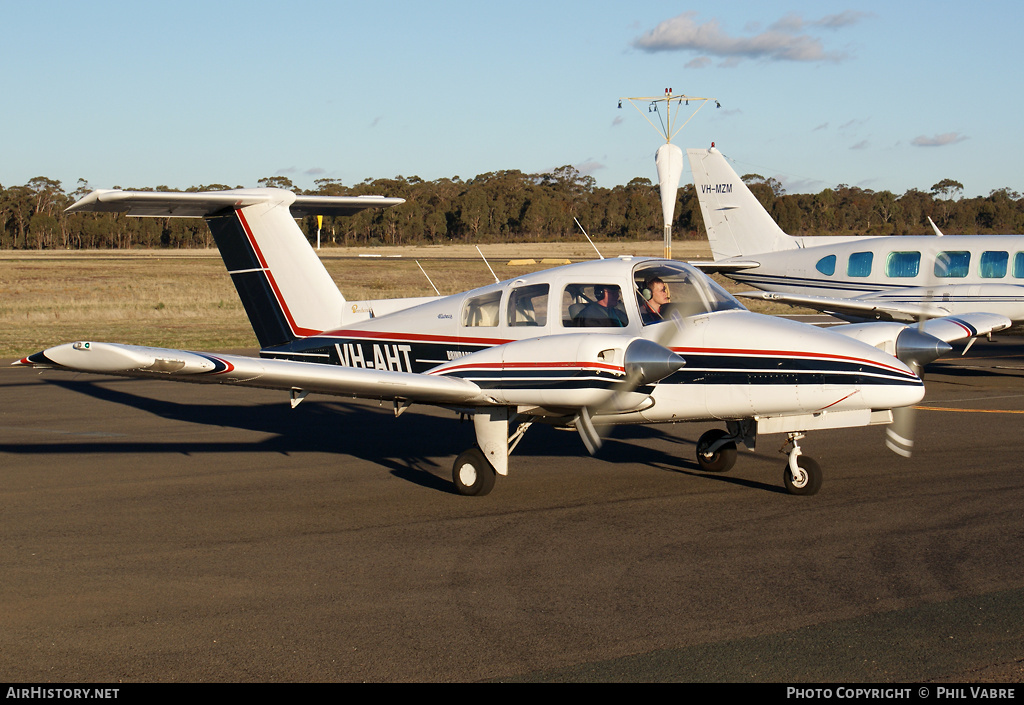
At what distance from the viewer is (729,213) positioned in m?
23.5

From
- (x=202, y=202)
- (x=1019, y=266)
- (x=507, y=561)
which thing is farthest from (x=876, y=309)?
(x=507, y=561)

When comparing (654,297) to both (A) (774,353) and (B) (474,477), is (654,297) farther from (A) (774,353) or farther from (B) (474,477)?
(B) (474,477)

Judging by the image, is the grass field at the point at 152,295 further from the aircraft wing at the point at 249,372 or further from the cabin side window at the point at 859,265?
the cabin side window at the point at 859,265

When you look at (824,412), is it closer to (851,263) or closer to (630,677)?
(630,677)

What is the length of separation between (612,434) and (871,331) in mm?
3685

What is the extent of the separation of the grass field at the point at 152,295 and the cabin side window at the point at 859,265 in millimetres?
10100

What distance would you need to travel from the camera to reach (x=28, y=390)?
A: 54.3 ft

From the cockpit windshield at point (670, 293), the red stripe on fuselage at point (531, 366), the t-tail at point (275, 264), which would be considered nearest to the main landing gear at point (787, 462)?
the cockpit windshield at point (670, 293)

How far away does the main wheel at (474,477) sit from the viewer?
8945 mm

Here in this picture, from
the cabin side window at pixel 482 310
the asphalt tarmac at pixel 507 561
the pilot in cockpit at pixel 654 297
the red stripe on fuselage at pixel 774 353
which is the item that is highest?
the pilot in cockpit at pixel 654 297

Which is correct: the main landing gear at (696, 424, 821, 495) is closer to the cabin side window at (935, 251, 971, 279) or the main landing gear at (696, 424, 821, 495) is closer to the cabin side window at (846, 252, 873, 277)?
the cabin side window at (935, 251, 971, 279)

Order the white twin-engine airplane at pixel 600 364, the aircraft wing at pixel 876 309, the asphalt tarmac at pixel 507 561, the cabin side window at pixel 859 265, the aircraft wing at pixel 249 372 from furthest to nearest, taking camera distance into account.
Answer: the cabin side window at pixel 859 265 → the aircraft wing at pixel 876 309 → the white twin-engine airplane at pixel 600 364 → the aircraft wing at pixel 249 372 → the asphalt tarmac at pixel 507 561

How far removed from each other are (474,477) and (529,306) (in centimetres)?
182

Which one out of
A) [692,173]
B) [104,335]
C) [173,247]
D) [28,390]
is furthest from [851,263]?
[173,247]
